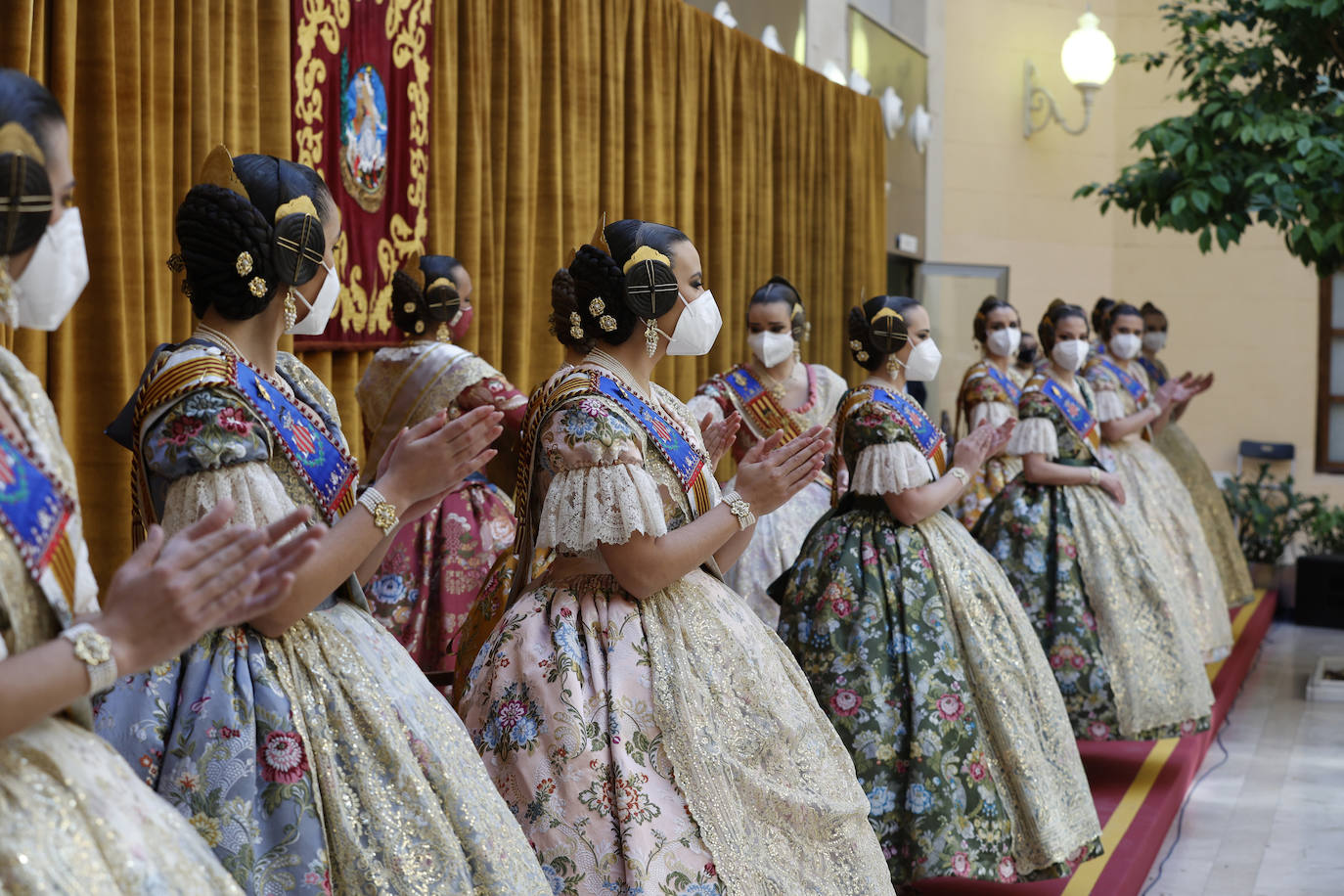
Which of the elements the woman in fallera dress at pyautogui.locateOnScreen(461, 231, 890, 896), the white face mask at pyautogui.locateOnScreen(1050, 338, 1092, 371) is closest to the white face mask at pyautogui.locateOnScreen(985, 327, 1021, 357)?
the white face mask at pyautogui.locateOnScreen(1050, 338, 1092, 371)

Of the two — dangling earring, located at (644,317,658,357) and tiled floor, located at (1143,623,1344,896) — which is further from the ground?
dangling earring, located at (644,317,658,357)

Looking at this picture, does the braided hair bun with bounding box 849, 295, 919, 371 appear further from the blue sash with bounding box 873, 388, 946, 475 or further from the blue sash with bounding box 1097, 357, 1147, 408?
the blue sash with bounding box 1097, 357, 1147, 408

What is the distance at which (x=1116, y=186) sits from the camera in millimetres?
5488

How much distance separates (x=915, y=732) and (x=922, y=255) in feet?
21.5

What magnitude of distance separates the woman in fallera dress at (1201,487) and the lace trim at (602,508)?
208 inches

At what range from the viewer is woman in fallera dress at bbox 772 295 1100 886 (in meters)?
2.87

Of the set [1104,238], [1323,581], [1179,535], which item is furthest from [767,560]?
[1104,238]

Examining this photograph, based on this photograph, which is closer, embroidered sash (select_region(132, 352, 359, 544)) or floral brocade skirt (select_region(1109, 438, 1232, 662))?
embroidered sash (select_region(132, 352, 359, 544))

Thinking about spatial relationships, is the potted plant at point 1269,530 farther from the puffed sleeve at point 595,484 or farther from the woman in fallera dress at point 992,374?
the puffed sleeve at point 595,484

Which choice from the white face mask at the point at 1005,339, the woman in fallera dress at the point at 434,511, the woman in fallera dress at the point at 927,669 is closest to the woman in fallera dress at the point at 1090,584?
the white face mask at the point at 1005,339

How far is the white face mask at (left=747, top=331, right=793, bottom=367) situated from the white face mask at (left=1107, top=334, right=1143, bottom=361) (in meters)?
2.16

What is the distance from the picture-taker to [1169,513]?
5520mm

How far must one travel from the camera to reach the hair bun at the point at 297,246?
1642 millimetres

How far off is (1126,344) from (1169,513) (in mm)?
842
